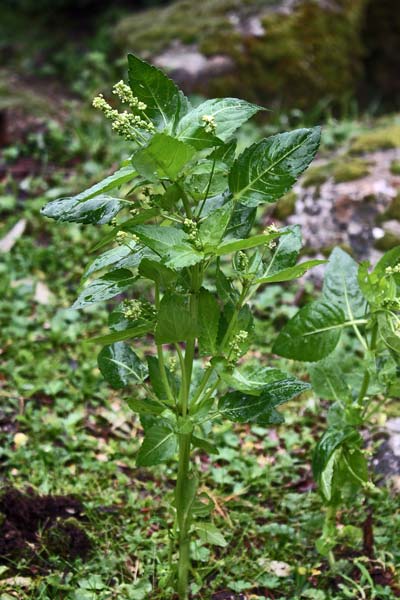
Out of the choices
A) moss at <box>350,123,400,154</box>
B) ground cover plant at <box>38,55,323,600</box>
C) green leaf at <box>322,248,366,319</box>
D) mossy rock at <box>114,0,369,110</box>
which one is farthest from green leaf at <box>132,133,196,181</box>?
mossy rock at <box>114,0,369,110</box>

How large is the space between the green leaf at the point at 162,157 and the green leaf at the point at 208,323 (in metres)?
0.38

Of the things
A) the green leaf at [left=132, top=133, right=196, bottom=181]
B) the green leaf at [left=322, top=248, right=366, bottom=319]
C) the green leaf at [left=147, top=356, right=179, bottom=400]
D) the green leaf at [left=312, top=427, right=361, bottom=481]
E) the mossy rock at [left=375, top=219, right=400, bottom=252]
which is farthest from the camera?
the mossy rock at [left=375, top=219, right=400, bottom=252]

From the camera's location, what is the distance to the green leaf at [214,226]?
1852mm

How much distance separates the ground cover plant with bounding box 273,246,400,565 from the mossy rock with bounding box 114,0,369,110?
387cm

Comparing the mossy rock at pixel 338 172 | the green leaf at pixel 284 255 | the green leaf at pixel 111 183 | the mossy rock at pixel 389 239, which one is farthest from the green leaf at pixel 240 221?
the mossy rock at pixel 338 172

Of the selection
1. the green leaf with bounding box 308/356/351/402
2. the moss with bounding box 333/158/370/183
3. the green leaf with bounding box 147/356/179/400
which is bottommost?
the moss with bounding box 333/158/370/183

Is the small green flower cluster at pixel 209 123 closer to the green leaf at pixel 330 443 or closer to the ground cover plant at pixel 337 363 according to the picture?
the ground cover plant at pixel 337 363

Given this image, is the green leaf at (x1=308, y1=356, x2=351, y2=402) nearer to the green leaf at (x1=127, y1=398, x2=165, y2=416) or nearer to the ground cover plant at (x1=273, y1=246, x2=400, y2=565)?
the ground cover plant at (x1=273, y1=246, x2=400, y2=565)

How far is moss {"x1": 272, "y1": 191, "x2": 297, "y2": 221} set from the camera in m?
4.36

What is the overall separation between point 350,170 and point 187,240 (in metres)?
2.85

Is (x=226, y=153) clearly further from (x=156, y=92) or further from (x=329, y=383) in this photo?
(x=329, y=383)

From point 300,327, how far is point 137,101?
32.5 inches

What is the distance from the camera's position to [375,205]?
168 inches

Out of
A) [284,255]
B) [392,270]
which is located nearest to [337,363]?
[392,270]
